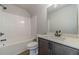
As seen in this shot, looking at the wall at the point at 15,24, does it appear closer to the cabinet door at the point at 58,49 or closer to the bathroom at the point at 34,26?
the bathroom at the point at 34,26

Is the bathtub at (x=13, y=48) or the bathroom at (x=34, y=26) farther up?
the bathroom at (x=34, y=26)

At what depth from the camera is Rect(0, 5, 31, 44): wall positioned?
1.62 m

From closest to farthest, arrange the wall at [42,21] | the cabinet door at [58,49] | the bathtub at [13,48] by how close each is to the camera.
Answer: the cabinet door at [58,49]
the bathtub at [13,48]
the wall at [42,21]

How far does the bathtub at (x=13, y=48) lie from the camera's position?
63.1 inches

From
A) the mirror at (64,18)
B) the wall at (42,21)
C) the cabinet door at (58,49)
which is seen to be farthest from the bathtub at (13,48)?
the cabinet door at (58,49)

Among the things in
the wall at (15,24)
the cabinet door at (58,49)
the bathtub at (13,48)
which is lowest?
the bathtub at (13,48)

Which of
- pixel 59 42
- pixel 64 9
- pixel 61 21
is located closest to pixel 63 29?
pixel 61 21

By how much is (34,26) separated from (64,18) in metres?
0.84

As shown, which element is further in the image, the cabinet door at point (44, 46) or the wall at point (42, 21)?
the wall at point (42, 21)

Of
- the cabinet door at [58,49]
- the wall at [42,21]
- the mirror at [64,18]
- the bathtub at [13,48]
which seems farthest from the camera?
the wall at [42,21]

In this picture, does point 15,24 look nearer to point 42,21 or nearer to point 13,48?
point 13,48

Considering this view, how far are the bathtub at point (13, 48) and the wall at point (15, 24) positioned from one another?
0.29 ft

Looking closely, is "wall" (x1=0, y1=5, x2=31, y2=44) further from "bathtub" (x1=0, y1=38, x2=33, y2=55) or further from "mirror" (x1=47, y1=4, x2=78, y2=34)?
"mirror" (x1=47, y1=4, x2=78, y2=34)

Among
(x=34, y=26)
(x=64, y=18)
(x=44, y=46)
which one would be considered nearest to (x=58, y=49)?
(x=44, y=46)
